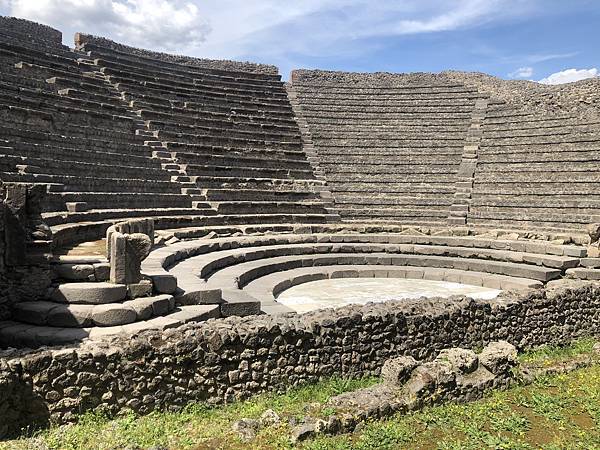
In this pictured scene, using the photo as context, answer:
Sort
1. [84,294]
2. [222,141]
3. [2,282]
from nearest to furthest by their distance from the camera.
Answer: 1. [2,282]
2. [84,294]
3. [222,141]

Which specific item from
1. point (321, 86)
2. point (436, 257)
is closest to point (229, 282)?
point (436, 257)

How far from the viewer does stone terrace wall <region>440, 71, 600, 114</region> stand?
22.7m

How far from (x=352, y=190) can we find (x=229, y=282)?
1174 centimetres

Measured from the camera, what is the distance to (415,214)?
19.9 metres

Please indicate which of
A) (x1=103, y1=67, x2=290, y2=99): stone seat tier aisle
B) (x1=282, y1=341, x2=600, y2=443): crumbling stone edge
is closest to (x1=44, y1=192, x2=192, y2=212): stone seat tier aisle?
(x1=103, y1=67, x2=290, y2=99): stone seat tier aisle

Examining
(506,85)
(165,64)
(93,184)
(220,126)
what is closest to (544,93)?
(506,85)

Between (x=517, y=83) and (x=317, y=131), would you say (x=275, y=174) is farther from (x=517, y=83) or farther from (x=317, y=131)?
(x=517, y=83)

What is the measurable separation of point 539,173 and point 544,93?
659 cm

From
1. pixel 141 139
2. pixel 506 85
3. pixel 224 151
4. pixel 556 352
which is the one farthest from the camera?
pixel 506 85

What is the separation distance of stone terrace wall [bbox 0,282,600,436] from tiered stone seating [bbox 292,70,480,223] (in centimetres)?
1132

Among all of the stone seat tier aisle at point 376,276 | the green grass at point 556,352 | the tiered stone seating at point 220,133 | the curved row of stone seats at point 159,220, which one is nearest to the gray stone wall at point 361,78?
the tiered stone seating at point 220,133

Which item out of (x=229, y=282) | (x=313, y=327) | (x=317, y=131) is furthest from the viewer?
(x=317, y=131)

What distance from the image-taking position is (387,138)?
2427 cm

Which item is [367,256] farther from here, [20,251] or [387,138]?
[387,138]
